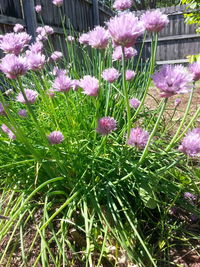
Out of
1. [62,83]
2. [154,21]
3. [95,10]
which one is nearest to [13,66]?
[62,83]

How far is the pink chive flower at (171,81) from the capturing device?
0.75m

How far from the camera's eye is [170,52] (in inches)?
295

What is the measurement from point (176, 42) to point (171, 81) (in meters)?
7.36

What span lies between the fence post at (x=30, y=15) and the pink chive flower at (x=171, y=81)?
310 cm

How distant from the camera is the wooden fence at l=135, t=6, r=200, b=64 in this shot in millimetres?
7273

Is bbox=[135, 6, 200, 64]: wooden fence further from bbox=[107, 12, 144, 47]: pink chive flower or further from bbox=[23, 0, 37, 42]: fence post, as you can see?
bbox=[107, 12, 144, 47]: pink chive flower

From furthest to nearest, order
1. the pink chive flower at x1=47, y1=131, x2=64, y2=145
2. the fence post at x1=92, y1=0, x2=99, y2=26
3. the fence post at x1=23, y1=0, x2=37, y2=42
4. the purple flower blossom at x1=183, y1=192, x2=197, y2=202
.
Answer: the fence post at x1=92, y1=0, x2=99, y2=26
the fence post at x1=23, y1=0, x2=37, y2=42
the purple flower blossom at x1=183, y1=192, x2=197, y2=202
the pink chive flower at x1=47, y1=131, x2=64, y2=145

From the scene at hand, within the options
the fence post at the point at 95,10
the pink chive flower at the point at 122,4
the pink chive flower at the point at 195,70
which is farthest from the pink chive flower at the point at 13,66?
the fence post at the point at 95,10

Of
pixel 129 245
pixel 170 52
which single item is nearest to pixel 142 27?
pixel 129 245

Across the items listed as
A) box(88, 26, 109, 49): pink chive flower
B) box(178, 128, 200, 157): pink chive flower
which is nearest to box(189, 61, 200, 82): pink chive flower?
box(178, 128, 200, 157): pink chive flower

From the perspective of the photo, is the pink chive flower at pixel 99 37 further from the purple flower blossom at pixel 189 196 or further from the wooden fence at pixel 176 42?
the wooden fence at pixel 176 42

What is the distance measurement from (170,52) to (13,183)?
23.5 ft

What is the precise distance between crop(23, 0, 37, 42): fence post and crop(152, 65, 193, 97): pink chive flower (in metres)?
3.10

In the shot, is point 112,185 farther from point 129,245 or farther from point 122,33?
point 122,33
